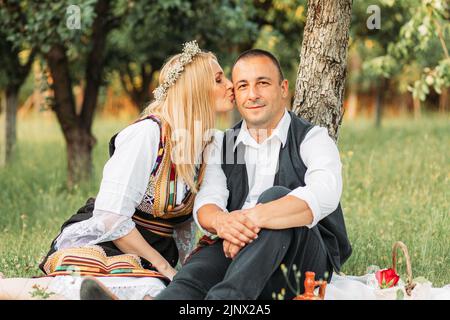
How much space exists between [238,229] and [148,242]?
77cm

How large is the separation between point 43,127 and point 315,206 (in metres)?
13.7

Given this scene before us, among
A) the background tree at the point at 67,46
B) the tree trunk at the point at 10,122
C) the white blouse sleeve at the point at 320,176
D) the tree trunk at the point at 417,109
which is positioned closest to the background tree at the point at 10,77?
the tree trunk at the point at 10,122

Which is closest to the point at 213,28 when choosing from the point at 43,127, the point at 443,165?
the point at 443,165

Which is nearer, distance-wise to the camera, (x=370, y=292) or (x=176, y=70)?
(x=370, y=292)

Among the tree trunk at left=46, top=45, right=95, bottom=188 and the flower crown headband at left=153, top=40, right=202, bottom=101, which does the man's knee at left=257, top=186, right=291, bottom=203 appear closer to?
the flower crown headband at left=153, top=40, right=202, bottom=101

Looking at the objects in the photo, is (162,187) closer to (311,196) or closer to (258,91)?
(258,91)

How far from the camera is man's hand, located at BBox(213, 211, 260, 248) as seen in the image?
3422 millimetres

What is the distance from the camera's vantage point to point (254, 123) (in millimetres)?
3986

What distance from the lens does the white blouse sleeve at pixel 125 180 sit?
3.78m

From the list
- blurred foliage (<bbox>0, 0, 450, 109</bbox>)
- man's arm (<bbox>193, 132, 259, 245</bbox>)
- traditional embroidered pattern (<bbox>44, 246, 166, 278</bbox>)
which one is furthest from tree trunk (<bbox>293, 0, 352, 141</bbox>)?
traditional embroidered pattern (<bbox>44, 246, 166, 278</bbox>)

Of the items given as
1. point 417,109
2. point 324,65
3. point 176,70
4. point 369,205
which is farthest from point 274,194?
point 417,109

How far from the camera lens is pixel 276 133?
155 inches

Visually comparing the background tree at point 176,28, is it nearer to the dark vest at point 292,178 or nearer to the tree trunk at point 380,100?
the dark vest at point 292,178

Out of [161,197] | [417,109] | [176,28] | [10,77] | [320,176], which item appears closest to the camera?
[320,176]
